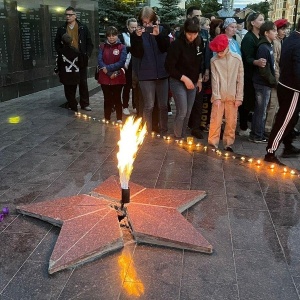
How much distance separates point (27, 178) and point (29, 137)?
6.32 feet

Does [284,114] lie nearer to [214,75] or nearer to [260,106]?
[214,75]

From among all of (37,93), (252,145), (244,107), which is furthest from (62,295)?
(37,93)

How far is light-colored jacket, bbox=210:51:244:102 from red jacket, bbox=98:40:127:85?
2.17 m

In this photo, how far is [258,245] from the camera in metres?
3.33

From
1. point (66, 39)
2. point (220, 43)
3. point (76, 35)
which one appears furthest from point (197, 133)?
point (76, 35)

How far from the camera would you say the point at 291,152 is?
6.29 metres

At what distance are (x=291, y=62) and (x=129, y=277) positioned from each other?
364 cm

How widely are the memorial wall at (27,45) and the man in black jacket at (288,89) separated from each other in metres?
6.50

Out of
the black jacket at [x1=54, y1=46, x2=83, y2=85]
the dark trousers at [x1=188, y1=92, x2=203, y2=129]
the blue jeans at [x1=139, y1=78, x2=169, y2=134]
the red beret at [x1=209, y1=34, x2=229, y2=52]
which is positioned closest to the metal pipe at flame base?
the red beret at [x1=209, y1=34, x2=229, y2=52]

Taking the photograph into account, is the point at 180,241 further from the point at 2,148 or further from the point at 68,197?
the point at 2,148

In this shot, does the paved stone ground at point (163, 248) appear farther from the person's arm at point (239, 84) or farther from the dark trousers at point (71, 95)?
the dark trousers at point (71, 95)

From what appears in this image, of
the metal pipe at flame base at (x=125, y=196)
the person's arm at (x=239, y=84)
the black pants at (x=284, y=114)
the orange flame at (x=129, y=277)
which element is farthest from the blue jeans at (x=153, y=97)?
the orange flame at (x=129, y=277)

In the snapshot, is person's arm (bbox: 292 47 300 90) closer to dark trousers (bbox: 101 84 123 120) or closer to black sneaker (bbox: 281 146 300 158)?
black sneaker (bbox: 281 146 300 158)

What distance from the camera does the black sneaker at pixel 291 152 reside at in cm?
622
